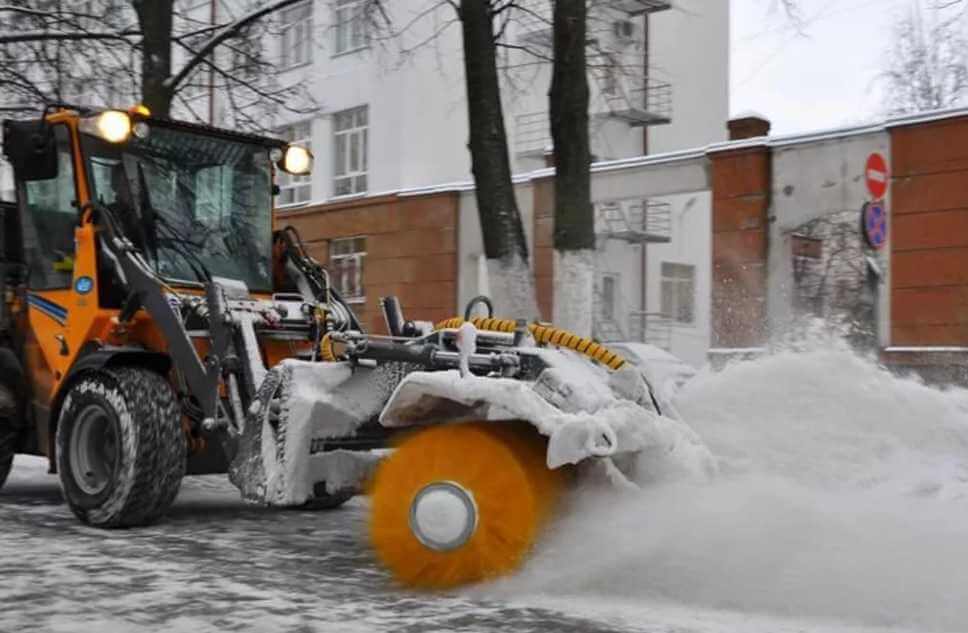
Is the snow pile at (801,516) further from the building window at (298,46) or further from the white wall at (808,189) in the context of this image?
the building window at (298,46)

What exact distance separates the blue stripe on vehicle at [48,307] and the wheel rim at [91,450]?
0.79 metres

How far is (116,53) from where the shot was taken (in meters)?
14.2

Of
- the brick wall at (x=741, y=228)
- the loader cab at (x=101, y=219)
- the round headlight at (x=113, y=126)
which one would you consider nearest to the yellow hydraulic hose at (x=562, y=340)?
the loader cab at (x=101, y=219)

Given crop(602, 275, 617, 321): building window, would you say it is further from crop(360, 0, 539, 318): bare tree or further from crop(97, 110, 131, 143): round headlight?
crop(97, 110, 131, 143): round headlight

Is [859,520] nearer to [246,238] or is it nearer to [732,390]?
[732,390]

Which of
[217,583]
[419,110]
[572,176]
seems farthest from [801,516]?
[419,110]

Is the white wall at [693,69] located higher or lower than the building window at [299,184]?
higher

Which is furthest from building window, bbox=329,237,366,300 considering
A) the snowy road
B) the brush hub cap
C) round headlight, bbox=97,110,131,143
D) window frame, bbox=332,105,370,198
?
the brush hub cap

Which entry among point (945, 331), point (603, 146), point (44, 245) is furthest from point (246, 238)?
point (603, 146)

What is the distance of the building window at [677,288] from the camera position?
27.1 m

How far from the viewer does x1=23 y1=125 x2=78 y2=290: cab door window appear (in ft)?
24.3

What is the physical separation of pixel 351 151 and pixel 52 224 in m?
19.8

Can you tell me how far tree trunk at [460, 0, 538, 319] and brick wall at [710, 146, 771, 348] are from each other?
318 inches

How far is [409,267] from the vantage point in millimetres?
23109
